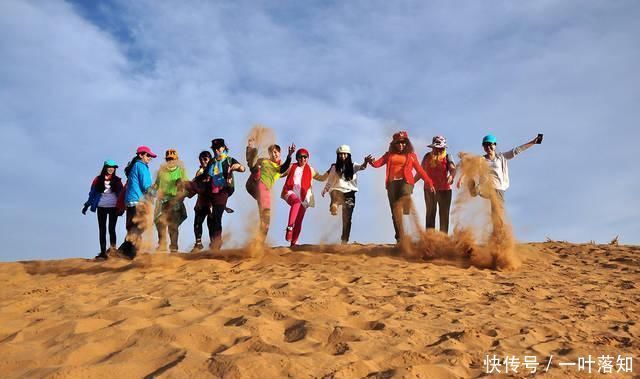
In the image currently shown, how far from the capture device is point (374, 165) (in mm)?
8344

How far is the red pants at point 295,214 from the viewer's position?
837 cm

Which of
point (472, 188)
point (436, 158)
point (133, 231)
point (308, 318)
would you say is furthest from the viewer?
point (436, 158)

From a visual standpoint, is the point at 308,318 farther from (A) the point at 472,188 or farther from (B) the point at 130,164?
Result: (B) the point at 130,164

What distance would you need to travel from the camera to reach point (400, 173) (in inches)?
319

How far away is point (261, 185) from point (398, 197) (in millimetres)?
2148

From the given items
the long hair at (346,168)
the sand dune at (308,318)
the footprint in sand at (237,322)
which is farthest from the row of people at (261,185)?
the footprint in sand at (237,322)

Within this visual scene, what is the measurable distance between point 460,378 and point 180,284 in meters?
3.66

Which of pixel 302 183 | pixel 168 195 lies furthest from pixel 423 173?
pixel 168 195

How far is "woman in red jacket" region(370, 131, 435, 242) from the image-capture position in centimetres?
806

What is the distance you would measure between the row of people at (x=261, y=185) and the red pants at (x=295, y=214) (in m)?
0.02

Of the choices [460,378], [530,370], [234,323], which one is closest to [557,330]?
[530,370]

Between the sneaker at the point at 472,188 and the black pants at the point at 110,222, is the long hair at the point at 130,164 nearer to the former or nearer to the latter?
the black pants at the point at 110,222

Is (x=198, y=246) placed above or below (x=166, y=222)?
below

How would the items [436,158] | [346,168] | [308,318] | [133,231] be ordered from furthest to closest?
[346,168], [436,158], [133,231], [308,318]
